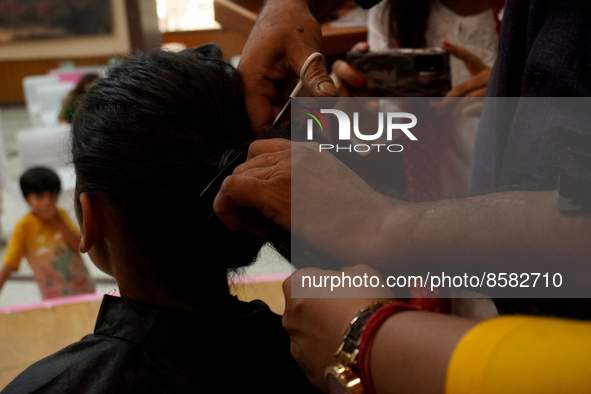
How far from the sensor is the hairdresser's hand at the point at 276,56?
1033 mm

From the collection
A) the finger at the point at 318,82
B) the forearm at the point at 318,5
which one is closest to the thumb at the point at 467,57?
the forearm at the point at 318,5

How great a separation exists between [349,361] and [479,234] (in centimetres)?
27

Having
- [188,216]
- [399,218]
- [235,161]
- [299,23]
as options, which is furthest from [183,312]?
[299,23]

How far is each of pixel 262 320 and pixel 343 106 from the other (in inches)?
23.9

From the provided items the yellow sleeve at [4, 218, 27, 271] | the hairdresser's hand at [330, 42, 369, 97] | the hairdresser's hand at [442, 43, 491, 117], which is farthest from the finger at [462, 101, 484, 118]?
the yellow sleeve at [4, 218, 27, 271]

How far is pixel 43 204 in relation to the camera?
2691 millimetres

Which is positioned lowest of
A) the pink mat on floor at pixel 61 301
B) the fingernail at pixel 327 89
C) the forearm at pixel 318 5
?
the pink mat on floor at pixel 61 301

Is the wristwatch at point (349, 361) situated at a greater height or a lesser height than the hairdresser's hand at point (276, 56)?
lesser

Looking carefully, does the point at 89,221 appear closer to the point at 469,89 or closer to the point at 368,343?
the point at 368,343

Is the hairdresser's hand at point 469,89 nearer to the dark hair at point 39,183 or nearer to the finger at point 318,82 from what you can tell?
the finger at point 318,82

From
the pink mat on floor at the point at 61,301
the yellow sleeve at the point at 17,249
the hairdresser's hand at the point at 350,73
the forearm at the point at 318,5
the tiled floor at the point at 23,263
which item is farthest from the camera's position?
the yellow sleeve at the point at 17,249

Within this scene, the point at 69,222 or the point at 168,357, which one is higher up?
the point at 168,357

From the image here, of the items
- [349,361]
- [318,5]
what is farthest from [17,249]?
[349,361]

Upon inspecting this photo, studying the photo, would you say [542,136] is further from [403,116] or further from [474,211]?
[403,116]
